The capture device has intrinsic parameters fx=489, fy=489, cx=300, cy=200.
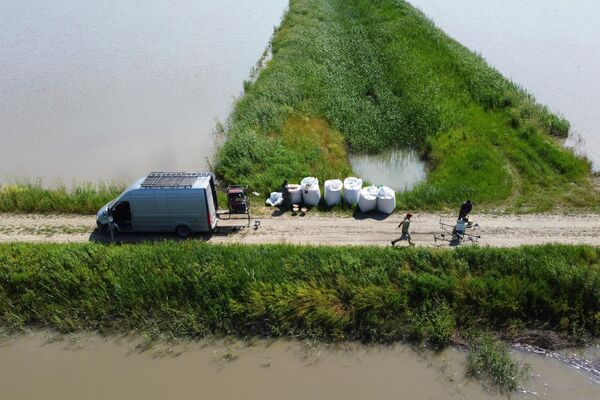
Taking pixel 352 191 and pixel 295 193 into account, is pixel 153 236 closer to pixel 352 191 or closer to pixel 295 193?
pixel 295 193

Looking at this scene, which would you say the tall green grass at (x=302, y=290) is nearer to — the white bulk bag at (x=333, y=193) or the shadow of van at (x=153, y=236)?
the shadow of van at (x=153, y=236)

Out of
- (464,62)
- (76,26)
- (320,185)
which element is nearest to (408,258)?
(320,185)

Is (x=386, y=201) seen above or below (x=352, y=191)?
below

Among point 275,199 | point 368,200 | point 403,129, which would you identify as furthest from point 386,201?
point 403,129

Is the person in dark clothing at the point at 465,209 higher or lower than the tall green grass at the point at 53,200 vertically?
lower

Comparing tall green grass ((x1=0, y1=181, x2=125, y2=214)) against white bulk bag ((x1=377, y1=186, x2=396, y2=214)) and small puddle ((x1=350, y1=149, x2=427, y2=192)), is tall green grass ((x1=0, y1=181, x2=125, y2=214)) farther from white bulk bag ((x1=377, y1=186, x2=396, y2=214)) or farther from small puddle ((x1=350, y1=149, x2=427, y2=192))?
small puddle ((x1=350, y1=149, x2=427, y2=192))

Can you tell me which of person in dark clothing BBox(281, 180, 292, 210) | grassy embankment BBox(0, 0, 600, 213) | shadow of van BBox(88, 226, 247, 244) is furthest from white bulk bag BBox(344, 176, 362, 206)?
shadow of van BBox(88, 226, 247, 244)

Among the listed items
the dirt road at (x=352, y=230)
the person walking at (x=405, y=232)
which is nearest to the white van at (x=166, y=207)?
the dirt road at (x=352, y=230)
